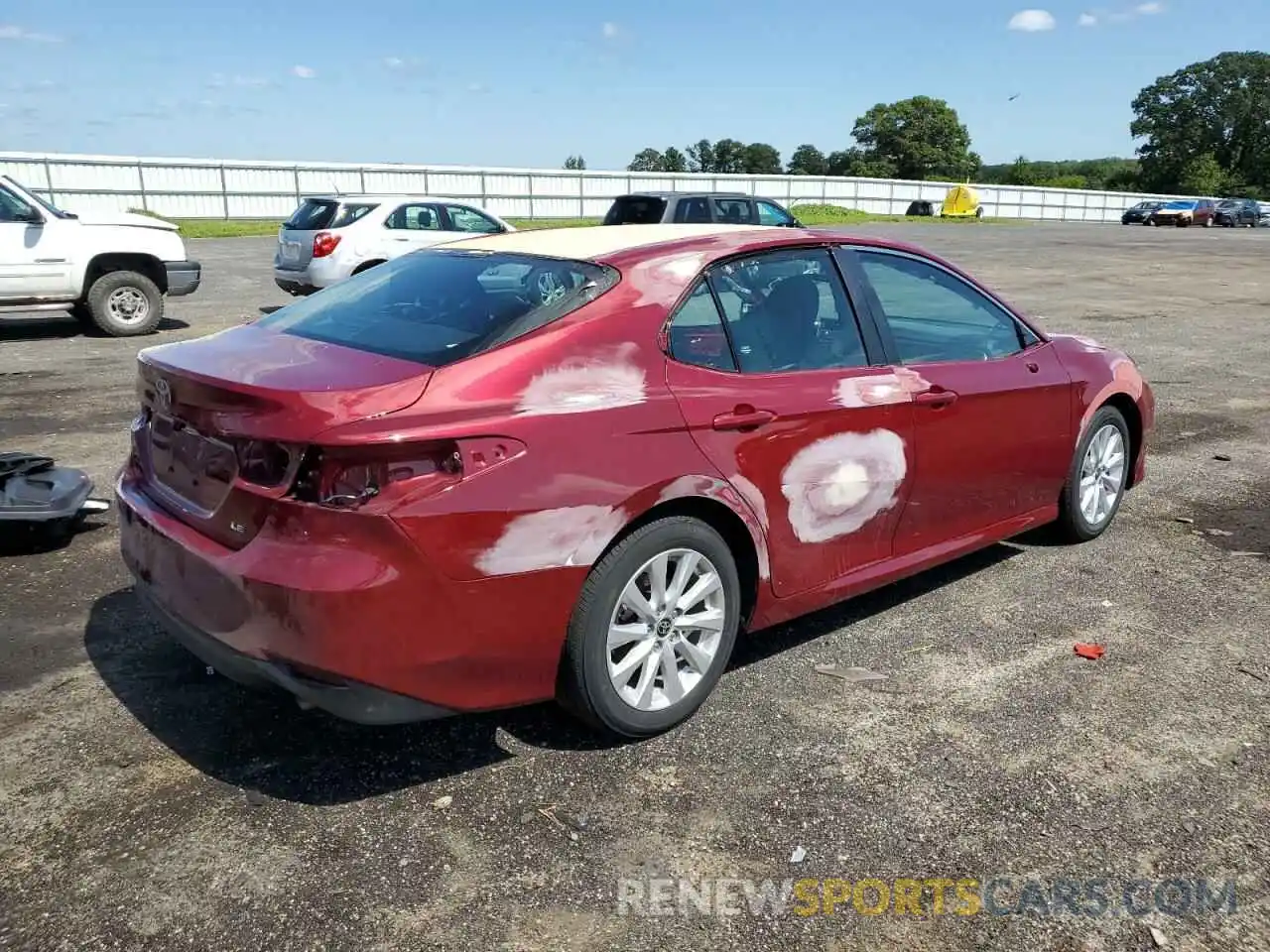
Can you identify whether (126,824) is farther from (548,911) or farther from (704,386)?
(704,386)

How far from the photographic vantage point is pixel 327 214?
14.6 metres

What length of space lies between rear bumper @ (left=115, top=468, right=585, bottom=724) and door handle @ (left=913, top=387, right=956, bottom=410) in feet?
5.57

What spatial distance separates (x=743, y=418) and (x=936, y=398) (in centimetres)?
105

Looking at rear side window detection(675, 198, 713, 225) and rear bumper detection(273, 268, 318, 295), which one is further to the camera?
rear side window detection(675, 198, 713, 225)

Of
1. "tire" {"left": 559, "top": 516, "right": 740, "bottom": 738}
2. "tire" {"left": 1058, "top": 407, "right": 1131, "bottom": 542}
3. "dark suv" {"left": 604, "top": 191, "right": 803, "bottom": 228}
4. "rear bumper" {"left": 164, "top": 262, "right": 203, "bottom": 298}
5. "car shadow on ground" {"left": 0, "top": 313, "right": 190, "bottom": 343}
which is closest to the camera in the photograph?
"tire" {"left": 559, "top": 516, "right": 740, "bottom": 738}

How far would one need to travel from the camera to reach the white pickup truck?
452 inches

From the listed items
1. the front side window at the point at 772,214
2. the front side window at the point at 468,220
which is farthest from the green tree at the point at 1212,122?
the front side window at the point at 468,220

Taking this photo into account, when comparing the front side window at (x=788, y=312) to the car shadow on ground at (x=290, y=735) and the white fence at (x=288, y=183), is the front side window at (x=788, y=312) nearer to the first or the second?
the car shadow on ground at (x=290, y=735)

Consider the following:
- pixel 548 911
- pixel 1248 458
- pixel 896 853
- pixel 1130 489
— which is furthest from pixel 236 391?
pixel 1248 458

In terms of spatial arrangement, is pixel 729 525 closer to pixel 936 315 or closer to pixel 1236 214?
pixel 936 315

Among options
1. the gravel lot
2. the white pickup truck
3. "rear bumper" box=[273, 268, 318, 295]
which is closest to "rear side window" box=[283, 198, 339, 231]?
"rear bumper" box=[273, 268, 318, 295]

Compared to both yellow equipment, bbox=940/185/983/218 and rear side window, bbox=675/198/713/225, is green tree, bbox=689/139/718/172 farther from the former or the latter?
rear side window, bbox=675/198/713/225

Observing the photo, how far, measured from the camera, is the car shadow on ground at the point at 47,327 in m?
12.4

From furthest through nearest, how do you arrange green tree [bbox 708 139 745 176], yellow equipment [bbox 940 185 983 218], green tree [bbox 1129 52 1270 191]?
green tree [bbox 708 139 745 176] → green tree [bbox 1129 52 1270 191] → yellow equipment [bbox 940 185 983 218]
